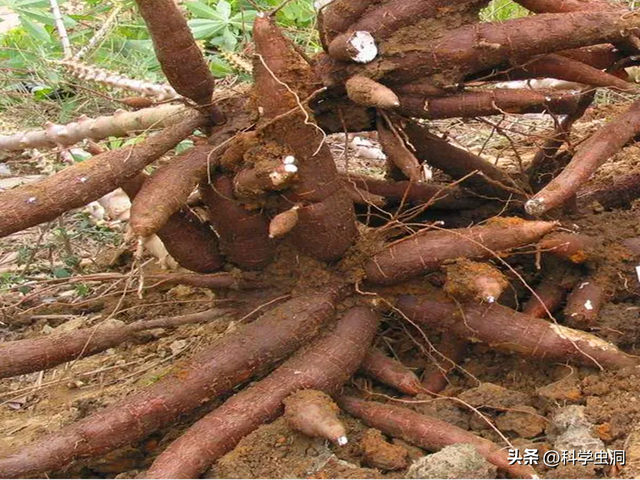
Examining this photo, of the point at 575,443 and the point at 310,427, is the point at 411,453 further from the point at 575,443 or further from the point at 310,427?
the point at 575,443

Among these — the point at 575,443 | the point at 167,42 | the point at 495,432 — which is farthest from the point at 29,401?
the point at 575,443

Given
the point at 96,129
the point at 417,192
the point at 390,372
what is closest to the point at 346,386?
the point at 390,372

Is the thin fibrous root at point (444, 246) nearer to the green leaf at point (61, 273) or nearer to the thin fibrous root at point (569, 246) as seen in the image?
the thin fibrous root at point (569, 246)

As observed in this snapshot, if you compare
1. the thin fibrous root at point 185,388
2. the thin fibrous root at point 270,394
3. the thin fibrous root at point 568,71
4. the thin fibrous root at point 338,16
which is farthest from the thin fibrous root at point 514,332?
the thin fibrous root at point 338,16

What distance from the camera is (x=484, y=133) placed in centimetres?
385

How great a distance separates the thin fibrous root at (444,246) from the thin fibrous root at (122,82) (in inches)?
43.6

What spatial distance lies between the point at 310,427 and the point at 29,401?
3.35 ft

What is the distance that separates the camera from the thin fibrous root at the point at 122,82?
114 inches

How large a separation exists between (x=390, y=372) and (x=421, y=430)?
24 centimetres

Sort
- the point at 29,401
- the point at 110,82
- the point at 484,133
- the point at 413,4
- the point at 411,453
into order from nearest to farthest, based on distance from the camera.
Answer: the point at 411,453
the point at 413,4
the point at 29,401
the point at 110,82
the point at 484,133

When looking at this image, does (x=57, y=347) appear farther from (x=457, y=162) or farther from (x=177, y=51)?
(x=457, y=162)

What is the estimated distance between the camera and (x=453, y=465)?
165cm

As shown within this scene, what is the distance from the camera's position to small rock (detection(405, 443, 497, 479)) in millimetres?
1641

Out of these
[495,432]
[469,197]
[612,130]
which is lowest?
[495,432]
